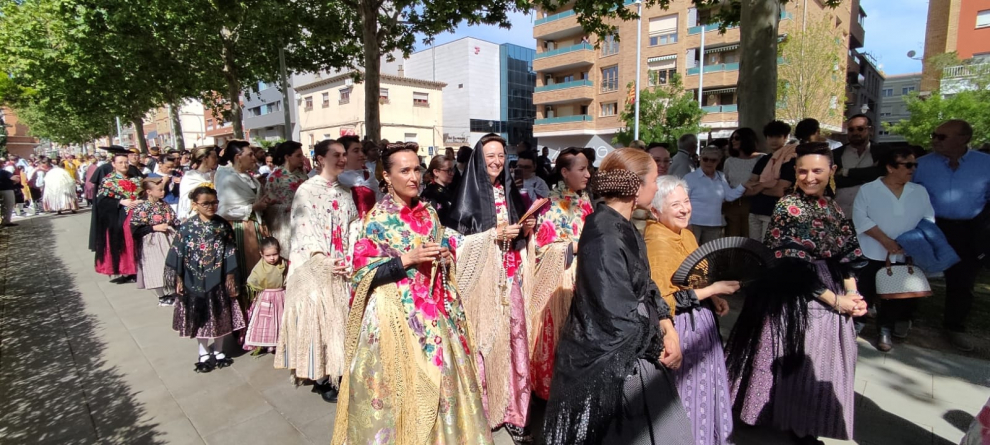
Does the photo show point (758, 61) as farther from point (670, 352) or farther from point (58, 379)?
point (58, 379)

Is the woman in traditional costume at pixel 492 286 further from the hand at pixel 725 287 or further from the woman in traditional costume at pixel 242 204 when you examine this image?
the woman in traditional costume at pixel 242 204

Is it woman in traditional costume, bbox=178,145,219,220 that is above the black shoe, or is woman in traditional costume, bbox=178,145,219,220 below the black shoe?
above

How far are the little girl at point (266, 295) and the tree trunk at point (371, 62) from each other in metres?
6.06

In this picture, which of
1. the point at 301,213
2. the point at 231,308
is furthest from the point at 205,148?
the point at 301,213

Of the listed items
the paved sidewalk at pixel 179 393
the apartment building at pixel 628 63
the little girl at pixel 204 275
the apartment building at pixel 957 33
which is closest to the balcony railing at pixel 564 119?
the apartment building at pixel 628 63

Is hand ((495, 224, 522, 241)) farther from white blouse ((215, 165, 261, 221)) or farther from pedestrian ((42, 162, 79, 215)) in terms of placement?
pedestrian ((42, 162, 79, 215))

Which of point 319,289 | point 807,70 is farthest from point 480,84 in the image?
point 319,289

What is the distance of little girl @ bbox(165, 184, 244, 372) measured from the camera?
4.29m

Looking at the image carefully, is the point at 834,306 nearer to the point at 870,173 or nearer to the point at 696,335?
the point at 696,335

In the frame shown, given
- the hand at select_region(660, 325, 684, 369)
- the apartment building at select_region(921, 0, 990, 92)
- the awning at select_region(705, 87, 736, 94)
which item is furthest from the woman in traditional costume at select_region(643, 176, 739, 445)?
the apartment building at select_region(921, 0, 990, 92)

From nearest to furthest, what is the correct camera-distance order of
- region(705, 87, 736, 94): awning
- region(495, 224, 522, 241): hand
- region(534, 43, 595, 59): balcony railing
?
1. region(495, 224, 522, 241): hand
2. region(705, 87, 736, 94): awning
3. region(534, 43, 595, 59): balcony railing

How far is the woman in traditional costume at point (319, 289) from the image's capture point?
3.68 metres

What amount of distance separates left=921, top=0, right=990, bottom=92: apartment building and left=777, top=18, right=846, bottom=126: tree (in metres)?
9.95

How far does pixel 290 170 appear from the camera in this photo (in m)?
4.94
